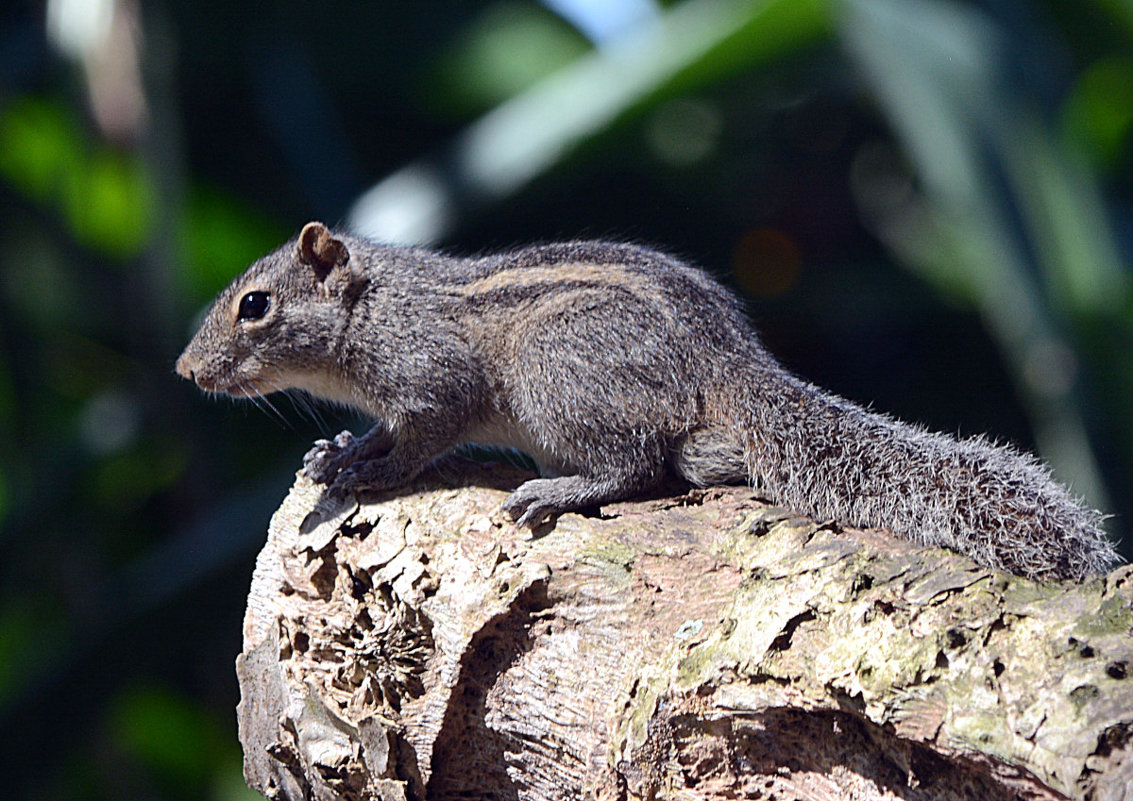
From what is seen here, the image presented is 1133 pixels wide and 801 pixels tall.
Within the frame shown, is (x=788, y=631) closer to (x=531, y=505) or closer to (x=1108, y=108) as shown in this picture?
A: (x=531, y=505)

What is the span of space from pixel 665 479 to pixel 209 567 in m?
3.88

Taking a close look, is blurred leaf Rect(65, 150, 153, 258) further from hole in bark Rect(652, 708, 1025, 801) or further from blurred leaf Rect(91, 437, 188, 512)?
hole in bark Rect(652, 708, 1025, 801)

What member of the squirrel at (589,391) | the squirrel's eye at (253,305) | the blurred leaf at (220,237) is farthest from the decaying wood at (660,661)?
the blurred leaf at (220,237)

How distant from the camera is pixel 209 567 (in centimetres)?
639

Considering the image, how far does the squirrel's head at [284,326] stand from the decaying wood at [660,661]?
2.23 feet

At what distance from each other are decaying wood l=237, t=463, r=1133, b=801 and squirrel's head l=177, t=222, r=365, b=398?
68cm

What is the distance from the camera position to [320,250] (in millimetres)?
3932

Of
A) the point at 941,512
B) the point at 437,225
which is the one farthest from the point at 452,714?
the point at 437,225

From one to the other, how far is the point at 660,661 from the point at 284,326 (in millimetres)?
1991

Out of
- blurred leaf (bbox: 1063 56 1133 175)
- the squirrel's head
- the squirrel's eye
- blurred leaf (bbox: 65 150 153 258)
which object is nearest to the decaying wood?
the squirrel's head

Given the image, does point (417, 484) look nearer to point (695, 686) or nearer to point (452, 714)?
point (452, 714)

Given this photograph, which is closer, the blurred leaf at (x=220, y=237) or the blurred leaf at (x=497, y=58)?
the blurred leaf at (x=220, y=237)

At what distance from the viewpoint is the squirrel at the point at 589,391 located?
2605 millimetres

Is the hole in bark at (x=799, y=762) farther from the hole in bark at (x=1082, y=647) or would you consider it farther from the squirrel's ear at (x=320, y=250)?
the squirrel's ear at (x=320, y=250)
